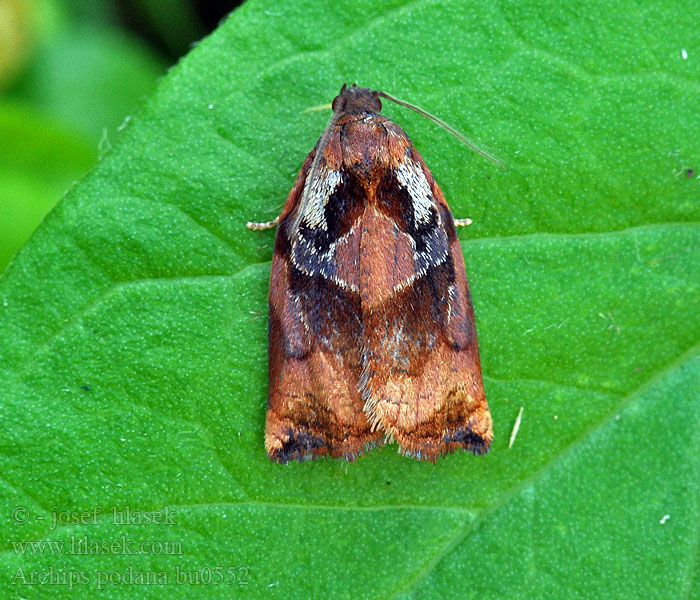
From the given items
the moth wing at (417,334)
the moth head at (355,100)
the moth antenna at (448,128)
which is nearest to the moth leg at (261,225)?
the moth wing at (417,334)

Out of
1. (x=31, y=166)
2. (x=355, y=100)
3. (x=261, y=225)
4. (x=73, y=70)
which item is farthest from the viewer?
(x=73, y=70)

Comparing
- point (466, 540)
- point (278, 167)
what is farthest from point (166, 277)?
point (466, 540)

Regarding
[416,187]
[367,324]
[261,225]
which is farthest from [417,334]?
[261,225]

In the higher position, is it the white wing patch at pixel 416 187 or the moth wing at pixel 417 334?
the white wing patch at pixel 416 187

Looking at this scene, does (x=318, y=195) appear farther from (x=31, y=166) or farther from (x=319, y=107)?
(x=31, y=166)

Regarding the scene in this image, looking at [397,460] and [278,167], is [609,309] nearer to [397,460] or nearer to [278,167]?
[397,460]

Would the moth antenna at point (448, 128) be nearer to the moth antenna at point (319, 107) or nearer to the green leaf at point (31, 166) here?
the moth antenna at point (319, 107)

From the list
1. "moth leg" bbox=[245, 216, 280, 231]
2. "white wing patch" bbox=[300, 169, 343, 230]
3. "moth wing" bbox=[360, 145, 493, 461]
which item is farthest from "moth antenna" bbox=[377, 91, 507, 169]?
"moth leg" bbox=[245, 216, 280, 231]
